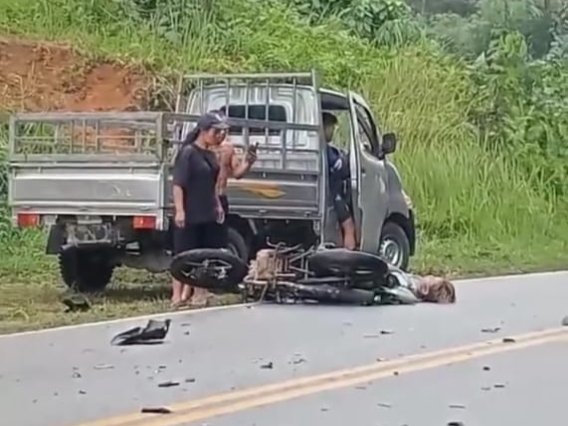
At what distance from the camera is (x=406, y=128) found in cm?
2691

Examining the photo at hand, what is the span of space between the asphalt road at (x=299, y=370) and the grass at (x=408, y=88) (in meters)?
6.75

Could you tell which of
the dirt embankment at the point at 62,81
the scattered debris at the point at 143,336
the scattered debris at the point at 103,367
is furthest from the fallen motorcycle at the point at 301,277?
the dirt embankment at the point at 62,81

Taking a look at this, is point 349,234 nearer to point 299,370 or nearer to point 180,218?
point 180,218

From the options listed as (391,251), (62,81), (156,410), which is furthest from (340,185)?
(62,81)

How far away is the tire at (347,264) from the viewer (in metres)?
13.6

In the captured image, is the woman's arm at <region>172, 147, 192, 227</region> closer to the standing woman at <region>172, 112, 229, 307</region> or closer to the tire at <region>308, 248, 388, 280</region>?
the standing woman at <region>172, 112, 229, 307</region>

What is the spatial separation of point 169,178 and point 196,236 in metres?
0.66

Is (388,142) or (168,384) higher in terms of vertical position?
(388,142)

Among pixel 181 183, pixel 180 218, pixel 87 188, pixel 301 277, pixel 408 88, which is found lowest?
pixel 301 277

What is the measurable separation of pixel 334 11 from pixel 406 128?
5513mm

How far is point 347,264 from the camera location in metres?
13.6

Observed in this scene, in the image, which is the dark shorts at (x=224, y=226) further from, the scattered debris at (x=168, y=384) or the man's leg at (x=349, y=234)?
the scattered debris at (x=168, y=384)

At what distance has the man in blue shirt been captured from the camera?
1569cm

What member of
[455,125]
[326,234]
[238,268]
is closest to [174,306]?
[238,268]
